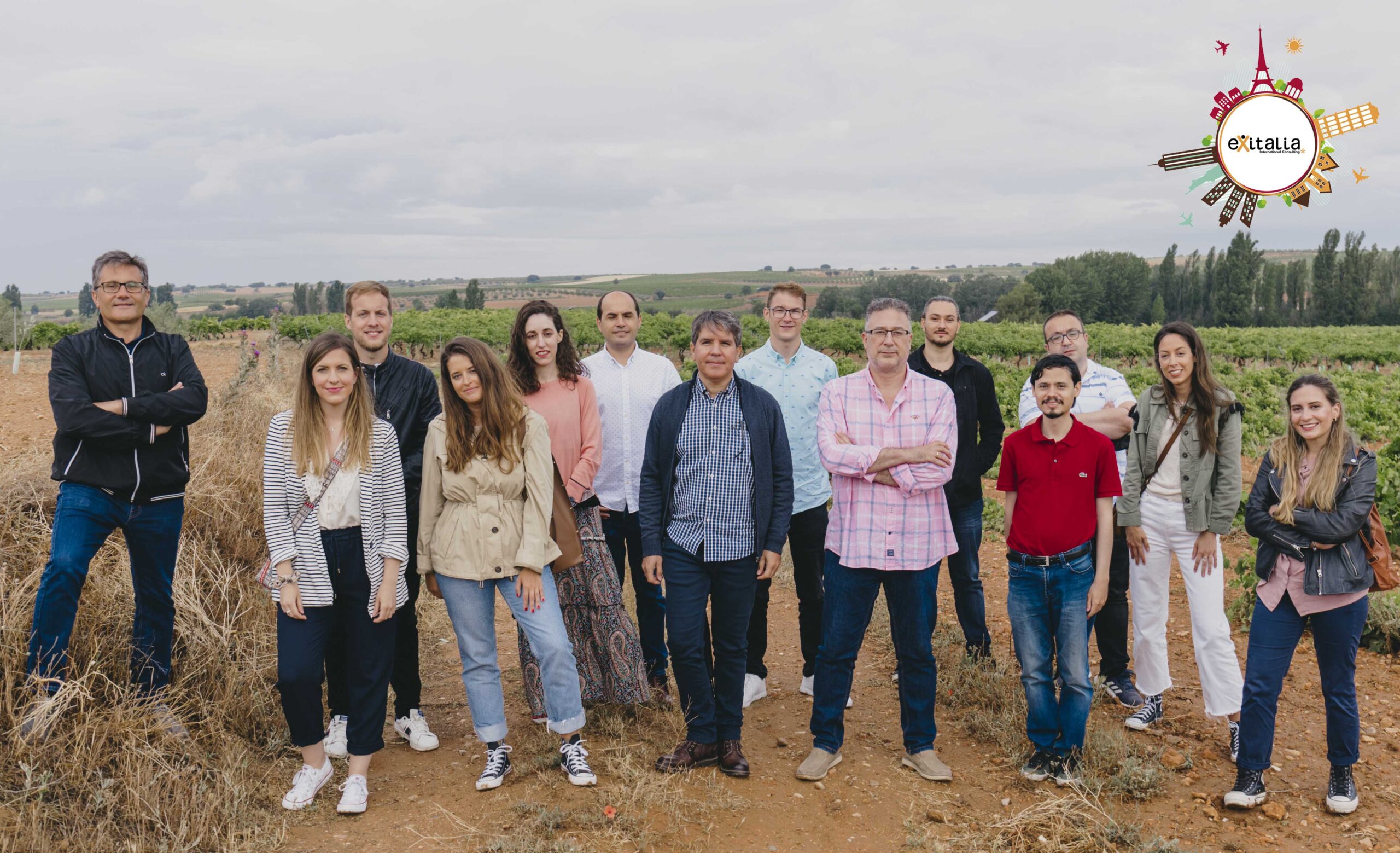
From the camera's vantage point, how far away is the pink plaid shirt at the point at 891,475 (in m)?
3.44

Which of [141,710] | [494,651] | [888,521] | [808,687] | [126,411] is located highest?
[126,411]

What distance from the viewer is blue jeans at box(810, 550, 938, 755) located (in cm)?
353

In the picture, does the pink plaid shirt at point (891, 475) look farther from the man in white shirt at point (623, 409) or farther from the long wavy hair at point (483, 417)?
the long wavy hair at point (483, 417)

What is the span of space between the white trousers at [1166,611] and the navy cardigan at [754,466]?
172cm

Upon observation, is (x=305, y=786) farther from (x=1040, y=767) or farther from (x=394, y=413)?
(x=1040, y=767)

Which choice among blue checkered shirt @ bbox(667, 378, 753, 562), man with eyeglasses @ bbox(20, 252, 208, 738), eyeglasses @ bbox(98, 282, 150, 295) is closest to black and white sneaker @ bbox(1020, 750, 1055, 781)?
blue checkered shirt @ bbox(667, 378, 753, 562)

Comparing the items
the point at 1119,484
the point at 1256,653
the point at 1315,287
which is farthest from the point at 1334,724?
the point at 1315,287

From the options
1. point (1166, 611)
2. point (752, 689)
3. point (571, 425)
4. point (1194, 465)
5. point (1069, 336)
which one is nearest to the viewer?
point (1194, 465)

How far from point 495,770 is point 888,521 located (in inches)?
74.7

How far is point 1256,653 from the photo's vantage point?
3.37 metres

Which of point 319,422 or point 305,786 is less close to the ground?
Result: point 319,422

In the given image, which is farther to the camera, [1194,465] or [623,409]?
[623,409]

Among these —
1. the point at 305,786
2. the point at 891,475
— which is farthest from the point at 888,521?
the point at 305,786

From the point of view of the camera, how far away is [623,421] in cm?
409
